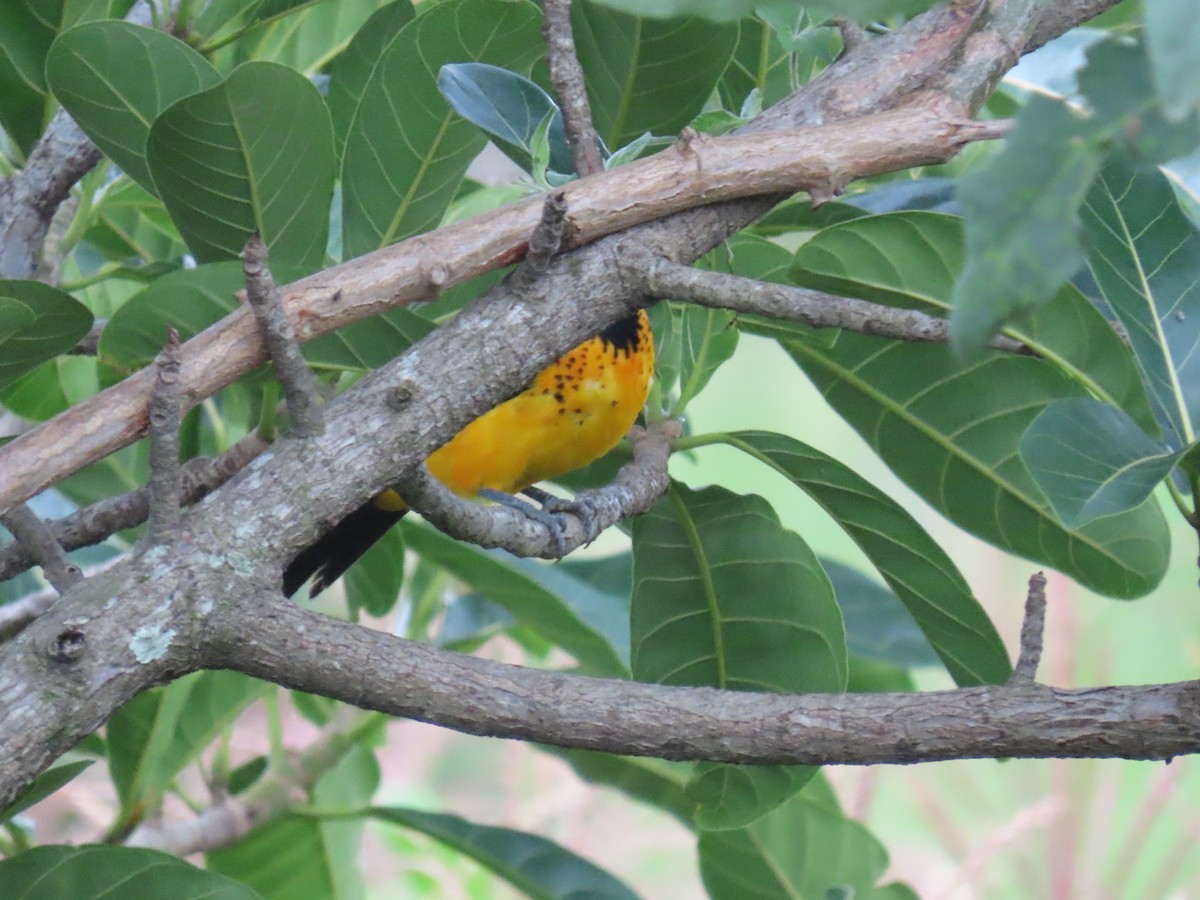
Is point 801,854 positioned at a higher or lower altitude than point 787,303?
lower

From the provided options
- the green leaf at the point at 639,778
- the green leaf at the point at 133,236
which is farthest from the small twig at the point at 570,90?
the green leaf at the point at 639,778

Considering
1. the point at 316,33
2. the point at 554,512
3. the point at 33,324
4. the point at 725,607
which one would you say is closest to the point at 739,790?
the point at 725,607

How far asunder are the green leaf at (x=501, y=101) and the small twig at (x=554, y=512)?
21 centimetres

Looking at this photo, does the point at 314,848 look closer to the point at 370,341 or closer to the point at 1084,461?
the point at 370,341

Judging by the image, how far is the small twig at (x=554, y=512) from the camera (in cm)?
65

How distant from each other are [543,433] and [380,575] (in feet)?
0.91

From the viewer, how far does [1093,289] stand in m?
0.94

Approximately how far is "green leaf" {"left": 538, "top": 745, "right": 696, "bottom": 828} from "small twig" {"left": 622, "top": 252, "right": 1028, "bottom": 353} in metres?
0.84

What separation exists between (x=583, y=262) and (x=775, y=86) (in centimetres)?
46

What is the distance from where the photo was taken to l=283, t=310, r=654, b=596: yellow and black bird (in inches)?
40.6

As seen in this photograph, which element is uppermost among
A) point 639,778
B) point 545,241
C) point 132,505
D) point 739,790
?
point 545,241

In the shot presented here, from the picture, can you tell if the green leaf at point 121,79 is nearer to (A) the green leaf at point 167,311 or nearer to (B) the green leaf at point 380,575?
(A) the green leaf at point 167,311

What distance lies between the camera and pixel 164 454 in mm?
577

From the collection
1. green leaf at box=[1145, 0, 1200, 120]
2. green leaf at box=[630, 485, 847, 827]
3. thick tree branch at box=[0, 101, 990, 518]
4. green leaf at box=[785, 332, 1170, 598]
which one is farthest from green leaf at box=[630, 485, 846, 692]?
green leaf at box=[1145, 0, 1200, 120]
